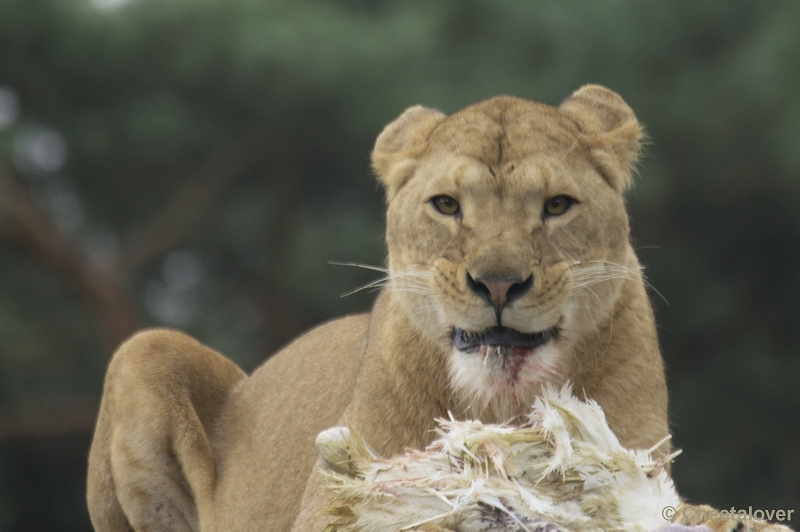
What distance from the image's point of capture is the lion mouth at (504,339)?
2.97m

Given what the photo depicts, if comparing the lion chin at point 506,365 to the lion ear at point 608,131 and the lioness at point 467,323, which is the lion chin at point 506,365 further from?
the lion ear at point 608,131

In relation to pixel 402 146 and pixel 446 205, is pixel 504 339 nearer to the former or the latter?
pixel 446 205

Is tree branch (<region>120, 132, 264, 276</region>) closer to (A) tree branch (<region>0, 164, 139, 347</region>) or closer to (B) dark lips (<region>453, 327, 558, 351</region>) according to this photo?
(A) tree branch (<region>0, 164, 139, 347</region>)

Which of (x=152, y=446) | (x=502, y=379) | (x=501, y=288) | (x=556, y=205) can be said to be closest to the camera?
(x=501, y=288)

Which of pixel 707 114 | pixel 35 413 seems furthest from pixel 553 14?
pixel 35 413

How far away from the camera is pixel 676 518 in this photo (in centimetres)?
240

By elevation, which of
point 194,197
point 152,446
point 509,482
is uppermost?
point 509,482

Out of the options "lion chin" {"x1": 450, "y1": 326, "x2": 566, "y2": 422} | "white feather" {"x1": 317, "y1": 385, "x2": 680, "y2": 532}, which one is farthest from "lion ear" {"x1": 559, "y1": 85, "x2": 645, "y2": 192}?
"white feather" {"x1": 317, "y1": 385, "x2": 680, "y2": 532}

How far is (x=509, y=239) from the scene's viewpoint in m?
3.03

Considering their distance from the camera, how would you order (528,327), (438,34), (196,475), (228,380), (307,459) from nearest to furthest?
(528,327), (307,459), (196,475), (228,380), (438,34)

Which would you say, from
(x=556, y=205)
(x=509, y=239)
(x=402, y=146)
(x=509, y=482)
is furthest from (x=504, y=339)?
(x=402, y=146)

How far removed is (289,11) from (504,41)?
228cm

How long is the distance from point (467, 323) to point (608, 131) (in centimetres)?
103

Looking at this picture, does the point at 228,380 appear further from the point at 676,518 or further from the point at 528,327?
the point at 676,518
